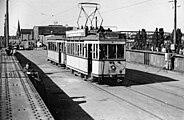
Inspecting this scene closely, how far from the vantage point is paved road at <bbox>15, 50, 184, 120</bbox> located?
9148 mm

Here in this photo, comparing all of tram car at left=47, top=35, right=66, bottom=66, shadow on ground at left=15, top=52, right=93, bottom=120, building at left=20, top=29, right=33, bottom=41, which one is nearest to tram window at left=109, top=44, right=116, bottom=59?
shadow on ground at left=15, top=52, right=93, bottom=120

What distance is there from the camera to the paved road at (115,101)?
9.15m

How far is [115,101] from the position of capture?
1130cm

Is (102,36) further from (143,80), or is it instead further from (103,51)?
(143,80)

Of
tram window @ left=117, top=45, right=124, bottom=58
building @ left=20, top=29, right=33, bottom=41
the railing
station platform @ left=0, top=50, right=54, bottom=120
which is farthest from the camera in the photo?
building @ left=20, top=29, right=33, bottom=41

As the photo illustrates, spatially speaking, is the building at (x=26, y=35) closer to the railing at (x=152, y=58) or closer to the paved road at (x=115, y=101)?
the railing at (x=152, y=58)

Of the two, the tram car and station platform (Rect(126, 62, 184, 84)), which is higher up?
the tram car

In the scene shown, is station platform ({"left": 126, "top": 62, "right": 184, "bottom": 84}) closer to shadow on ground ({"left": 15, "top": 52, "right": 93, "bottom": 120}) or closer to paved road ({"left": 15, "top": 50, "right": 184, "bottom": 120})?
paved road ({"left": 15, "top": 50, "right": 184, "bottom": 120})

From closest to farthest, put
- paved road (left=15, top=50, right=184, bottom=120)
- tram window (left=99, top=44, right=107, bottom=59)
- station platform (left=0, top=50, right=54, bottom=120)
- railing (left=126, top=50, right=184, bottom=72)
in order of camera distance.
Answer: station platform (left=0, top=50, right=54, bottom=120) < paved road (left=15, top=50, right=184, bottom=120) < tram window (left=99, top=44, right=107, bottom=59) < railing (left=126, top=50, right=184, bottom=72)

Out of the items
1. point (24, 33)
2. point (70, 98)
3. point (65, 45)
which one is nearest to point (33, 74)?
point (70, 98)

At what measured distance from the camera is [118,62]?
14766mm

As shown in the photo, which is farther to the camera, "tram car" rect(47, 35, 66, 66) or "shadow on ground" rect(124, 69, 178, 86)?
"tram car" rect(47, 35, 66, 66)

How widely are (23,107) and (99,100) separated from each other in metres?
5.74

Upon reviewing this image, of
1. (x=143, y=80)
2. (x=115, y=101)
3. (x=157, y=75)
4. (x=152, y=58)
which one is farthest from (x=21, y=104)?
(x=152, y=58)
